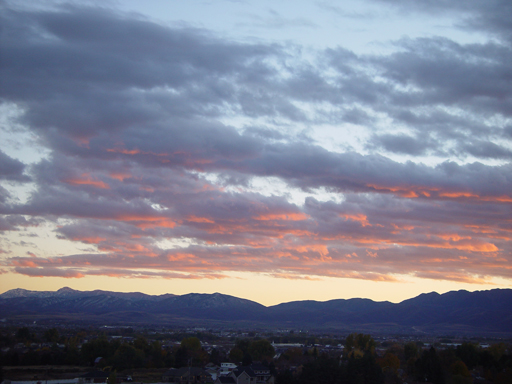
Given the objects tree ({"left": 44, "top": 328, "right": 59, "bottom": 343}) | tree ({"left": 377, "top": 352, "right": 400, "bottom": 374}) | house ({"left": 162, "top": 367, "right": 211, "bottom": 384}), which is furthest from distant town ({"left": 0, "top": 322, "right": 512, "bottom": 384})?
tree ({"left": 44, "top": 328, "right": 59, "bottom": 343})

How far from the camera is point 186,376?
87.1m

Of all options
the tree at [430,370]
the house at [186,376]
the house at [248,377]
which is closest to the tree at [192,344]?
the house at [186,376]

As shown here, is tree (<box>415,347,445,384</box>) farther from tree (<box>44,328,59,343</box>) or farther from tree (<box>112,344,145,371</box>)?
tree (<box>44,328,59,343</box>)

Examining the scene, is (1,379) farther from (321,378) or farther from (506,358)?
(506,358)

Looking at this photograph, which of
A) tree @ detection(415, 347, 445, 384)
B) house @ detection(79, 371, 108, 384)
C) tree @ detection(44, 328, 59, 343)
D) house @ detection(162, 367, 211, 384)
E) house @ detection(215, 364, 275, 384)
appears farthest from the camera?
tree @ detection(44, 328, 59, 343)

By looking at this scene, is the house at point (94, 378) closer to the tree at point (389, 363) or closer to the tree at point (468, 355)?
the tree at point (389, 363)

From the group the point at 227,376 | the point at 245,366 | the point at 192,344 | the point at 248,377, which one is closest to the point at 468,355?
the point at 245,366

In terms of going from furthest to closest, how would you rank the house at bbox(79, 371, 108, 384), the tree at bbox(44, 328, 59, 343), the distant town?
1. the tree at bbox(44, 328, 59, 343)
2. the house at bbox(79, 371, 108, 384)
3. the distant town

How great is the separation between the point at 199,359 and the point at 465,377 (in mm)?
49432

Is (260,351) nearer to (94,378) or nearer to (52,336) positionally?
(94,378)

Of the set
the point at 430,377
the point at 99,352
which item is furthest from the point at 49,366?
the point at 430,377

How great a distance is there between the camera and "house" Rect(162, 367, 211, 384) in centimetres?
8631

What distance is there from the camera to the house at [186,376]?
86312 mm

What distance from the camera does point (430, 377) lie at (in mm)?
81500
